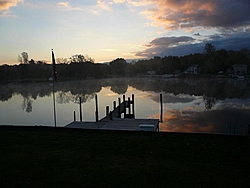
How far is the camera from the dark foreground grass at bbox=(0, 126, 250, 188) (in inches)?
219

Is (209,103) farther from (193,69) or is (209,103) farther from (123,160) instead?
(193,69)

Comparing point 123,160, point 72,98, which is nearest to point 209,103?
point 72,98

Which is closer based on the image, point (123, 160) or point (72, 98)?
point (123, 160)

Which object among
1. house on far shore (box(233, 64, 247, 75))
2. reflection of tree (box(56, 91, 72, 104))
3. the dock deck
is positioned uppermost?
house on far shore (box(233, 64, 247, 75))

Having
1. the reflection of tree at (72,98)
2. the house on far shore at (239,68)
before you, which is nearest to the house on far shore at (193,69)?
the house on far shore at (239,68)

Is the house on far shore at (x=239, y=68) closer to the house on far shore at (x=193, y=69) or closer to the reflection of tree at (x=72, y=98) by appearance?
the house on far shore at (x=193, y=69)

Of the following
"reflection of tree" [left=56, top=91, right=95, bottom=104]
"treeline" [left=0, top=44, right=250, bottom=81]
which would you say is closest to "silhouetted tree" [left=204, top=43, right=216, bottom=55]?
"treeline" [left=0, top=44, right=250, bottom=81]

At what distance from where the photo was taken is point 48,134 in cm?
1023

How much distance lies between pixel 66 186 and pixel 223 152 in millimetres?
4824

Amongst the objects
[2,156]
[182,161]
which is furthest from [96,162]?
[2,156]

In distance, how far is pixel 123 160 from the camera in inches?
272

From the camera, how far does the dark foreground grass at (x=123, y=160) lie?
5.56 metres

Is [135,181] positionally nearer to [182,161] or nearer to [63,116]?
[182,161]

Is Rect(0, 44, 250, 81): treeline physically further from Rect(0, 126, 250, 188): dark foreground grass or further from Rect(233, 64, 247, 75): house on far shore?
Rect(0, 126, 250, 188): dark foreground grass
